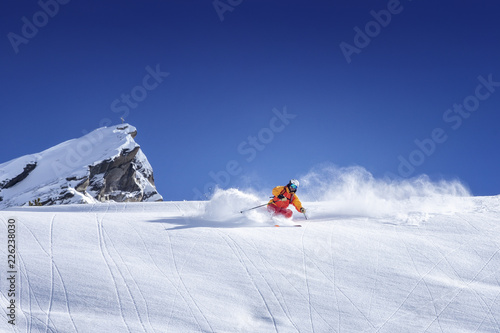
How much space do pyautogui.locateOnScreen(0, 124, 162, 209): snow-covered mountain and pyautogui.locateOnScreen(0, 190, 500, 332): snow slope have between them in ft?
273

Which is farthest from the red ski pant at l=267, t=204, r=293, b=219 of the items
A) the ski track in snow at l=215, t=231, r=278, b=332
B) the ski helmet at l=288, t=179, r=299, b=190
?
the ski track in snow at l=215, t=231, r=278, b=332

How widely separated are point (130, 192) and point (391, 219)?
4131 inches

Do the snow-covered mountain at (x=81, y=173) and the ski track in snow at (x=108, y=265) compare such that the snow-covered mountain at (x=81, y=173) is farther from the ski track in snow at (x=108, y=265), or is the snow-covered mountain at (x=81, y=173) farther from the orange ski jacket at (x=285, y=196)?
the ski track in snow at (x=108, y=265)

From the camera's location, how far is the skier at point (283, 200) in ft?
51.7

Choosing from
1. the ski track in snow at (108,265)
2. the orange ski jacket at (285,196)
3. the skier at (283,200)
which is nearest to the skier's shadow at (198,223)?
the skier at (283,200)

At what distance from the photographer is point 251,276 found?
1034cm

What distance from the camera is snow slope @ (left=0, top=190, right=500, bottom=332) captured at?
347 inches

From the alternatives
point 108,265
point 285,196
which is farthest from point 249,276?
point 285,196

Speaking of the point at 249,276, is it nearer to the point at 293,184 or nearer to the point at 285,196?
the point at 285,196

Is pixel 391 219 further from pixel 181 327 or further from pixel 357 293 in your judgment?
pixel 181 327

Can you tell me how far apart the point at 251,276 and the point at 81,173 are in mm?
95659

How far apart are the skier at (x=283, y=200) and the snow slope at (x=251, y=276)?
3.37ft

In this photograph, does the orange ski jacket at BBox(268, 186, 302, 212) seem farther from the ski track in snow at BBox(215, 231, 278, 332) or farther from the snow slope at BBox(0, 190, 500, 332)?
the ski track in snow at BBox(215, 231, 278, 332)

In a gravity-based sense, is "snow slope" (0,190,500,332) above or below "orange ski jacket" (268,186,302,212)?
below
